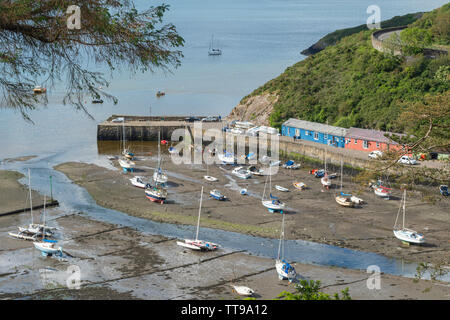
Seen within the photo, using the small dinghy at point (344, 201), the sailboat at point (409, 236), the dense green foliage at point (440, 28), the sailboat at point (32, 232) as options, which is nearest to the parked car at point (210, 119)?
the dense green foliage at point (440, 28)

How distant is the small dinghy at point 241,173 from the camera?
4559cm

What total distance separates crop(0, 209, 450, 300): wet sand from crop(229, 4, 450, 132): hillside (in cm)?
2721

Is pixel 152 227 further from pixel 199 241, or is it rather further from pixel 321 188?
pixel 321 188

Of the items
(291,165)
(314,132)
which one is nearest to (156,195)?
(291,165)

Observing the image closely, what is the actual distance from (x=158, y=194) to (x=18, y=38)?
1191 inches

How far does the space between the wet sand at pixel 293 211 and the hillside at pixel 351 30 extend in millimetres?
63026

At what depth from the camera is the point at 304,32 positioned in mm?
189375

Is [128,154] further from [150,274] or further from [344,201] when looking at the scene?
[150,274]

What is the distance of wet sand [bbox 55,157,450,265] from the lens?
31969mm

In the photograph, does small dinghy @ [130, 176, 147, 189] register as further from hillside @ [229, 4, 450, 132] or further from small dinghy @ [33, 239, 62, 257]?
hillside @ [229, 4, 450, 132]

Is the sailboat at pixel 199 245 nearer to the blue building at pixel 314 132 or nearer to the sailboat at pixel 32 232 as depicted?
the sailboat at pixel 32 232

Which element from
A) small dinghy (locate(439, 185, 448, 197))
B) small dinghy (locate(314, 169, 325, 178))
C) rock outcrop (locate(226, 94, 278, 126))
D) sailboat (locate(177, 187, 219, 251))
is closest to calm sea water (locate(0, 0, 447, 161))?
rock outcrop (locate(226, 94, 278, 126))

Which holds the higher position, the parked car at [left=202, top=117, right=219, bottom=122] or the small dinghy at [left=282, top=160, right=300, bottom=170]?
the parked car at [left=202, top=117, right=219, bottom=122]
